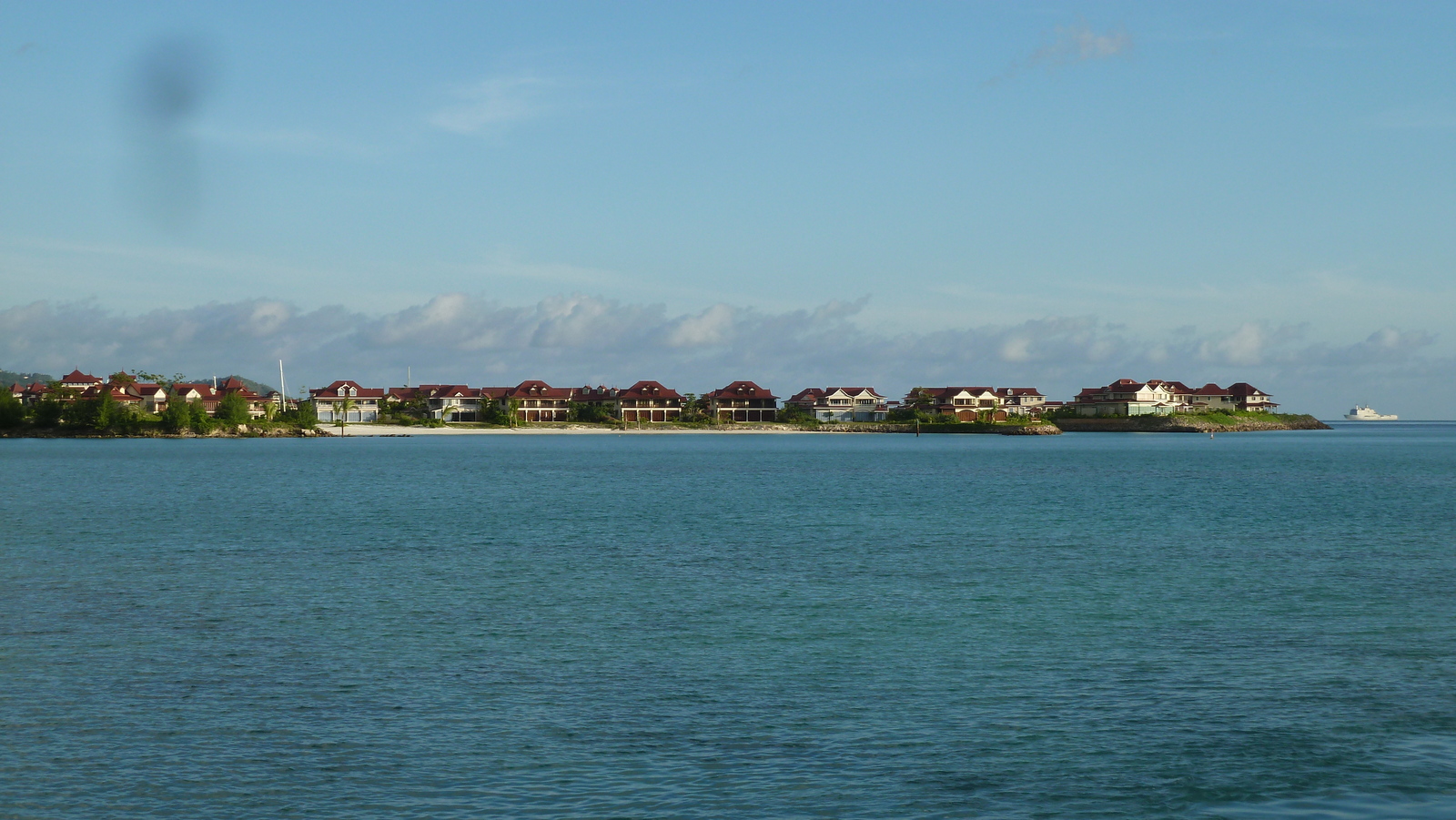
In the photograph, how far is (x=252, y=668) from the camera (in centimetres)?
1681

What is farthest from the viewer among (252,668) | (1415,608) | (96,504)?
(96,504)

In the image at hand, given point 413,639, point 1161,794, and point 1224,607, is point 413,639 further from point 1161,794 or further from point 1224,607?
point 1224,607

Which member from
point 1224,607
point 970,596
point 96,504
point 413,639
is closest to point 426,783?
point 413,639

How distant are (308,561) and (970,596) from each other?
16.7m

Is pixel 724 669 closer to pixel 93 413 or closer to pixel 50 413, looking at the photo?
pixel 93 413

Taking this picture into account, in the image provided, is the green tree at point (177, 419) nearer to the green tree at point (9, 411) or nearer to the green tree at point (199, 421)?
the green tree at point (199, 421)

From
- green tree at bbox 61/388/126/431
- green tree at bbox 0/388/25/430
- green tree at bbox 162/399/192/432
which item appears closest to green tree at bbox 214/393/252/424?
green tree at bbox 162/399/192/432

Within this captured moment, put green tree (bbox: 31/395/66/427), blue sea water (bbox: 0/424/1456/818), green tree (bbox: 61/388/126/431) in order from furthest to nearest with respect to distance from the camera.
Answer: green tree (bbox: 31/395/66/427)
green tree (bbox: 61/388/126/431)
blue sea water (bbox: 0/424/1456/818)

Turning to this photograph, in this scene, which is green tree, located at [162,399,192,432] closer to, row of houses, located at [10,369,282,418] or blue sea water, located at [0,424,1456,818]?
row of houses, located at [10,369,282,418]

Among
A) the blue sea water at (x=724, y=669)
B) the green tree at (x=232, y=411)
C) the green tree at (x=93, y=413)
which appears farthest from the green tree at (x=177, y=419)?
the blue sea water at (x=724, y=669)

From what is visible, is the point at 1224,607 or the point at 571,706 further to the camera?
the point at 1224,607

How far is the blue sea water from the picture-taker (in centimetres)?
1169

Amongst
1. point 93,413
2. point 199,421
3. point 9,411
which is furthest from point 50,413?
point 199,421

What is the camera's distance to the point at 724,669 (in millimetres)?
17047
